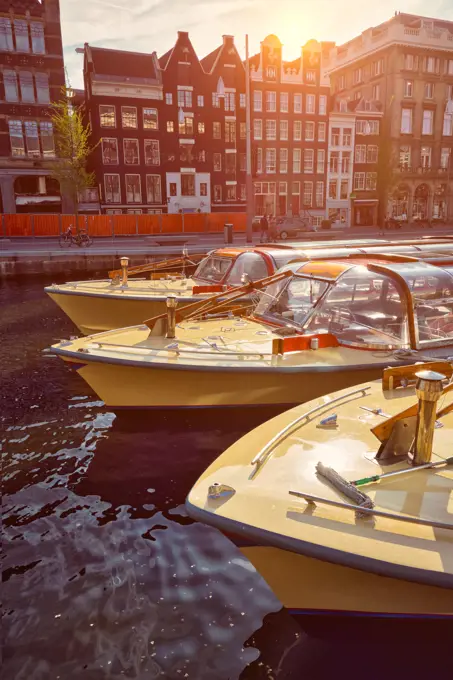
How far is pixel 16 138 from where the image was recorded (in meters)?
37.7

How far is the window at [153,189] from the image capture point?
4453 centimetres

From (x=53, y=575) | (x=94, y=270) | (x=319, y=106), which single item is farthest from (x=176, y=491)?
(x=319, y=106)

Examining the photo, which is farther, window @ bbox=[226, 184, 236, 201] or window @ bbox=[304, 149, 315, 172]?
window @ bbox=[304, 149, 315, 172]

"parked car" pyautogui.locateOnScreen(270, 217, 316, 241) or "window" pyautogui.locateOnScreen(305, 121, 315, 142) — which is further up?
"window" pyautogui.locateOnScreen(305, 121, 315, 142)

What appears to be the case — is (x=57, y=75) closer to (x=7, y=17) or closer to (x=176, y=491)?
(x=7, y=17)

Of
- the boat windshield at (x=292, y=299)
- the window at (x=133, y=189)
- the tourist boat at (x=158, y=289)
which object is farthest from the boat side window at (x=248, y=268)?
the window at (x=133, y=189)

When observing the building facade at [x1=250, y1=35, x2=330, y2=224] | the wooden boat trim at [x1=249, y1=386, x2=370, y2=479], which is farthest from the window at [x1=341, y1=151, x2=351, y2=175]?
the wooden boat trim at [x1=249, y1=386, x2=370, y2=479]

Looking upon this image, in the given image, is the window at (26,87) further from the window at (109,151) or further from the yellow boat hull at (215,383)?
the yellow boat hull at (215,383)

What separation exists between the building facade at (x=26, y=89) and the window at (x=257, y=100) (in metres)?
17.6

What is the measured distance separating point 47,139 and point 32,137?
1.06 meters

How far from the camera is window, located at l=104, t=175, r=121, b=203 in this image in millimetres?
42719

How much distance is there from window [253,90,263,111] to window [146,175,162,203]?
1174 centimetres

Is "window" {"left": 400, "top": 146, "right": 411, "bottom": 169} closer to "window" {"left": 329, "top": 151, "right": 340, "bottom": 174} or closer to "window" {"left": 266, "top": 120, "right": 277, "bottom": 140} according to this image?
"window" {"left": 329, "top": 151, "right": 340, "bottom": 174}

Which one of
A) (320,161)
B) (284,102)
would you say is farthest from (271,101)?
(320,161)
